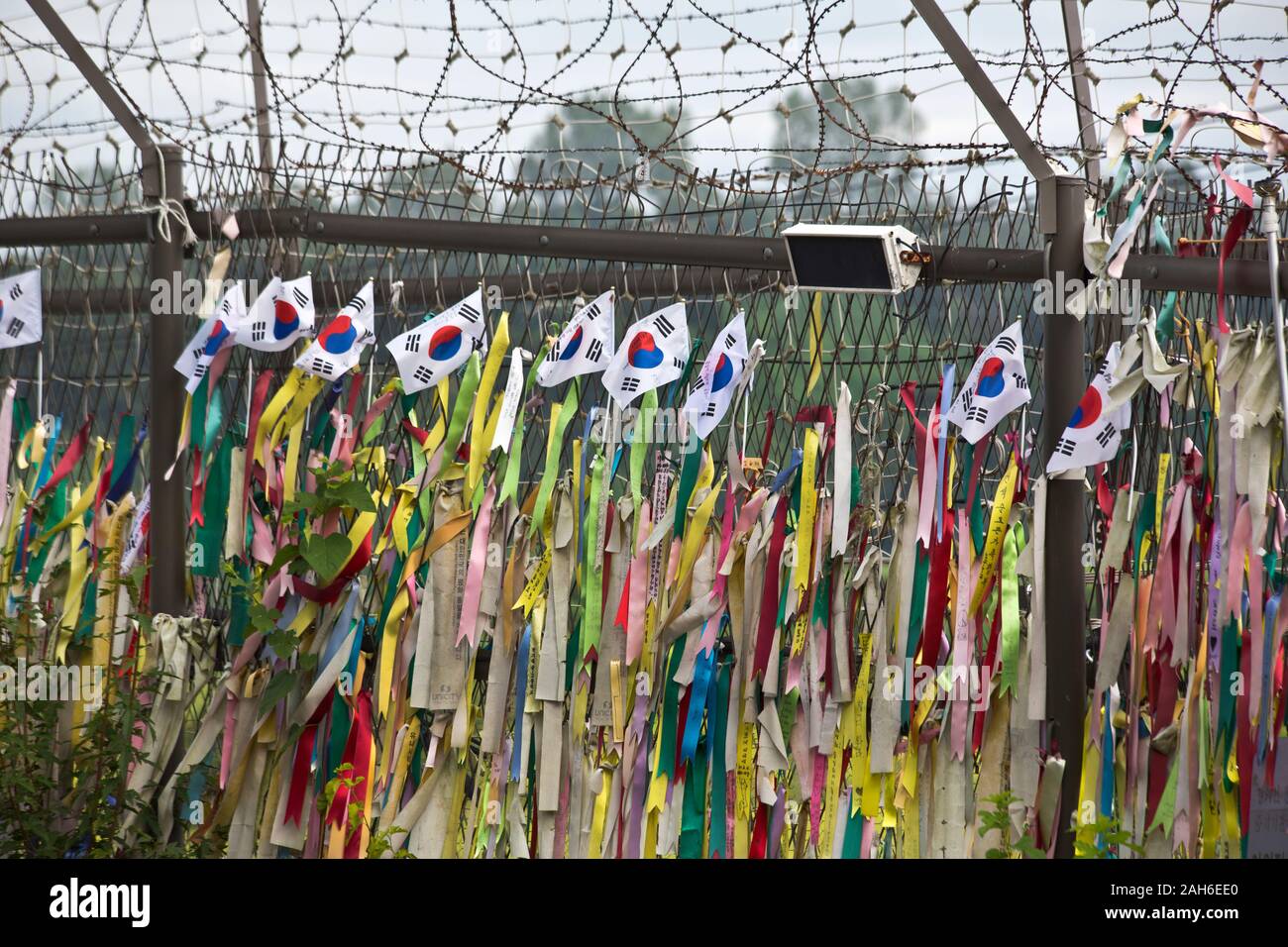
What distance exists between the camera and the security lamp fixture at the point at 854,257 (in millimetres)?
3441

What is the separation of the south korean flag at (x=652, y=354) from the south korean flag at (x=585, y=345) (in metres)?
0.05

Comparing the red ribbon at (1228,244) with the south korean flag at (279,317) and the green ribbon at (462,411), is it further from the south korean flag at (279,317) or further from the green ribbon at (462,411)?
the south korean flag at (279,317)

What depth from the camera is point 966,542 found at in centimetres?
351

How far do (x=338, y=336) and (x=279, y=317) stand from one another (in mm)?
172

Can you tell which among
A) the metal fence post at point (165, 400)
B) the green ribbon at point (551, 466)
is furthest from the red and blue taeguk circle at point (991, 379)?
the metal fence post at point (165, 400)

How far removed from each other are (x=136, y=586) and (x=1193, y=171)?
2.83m

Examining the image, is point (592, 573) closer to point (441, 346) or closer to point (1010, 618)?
point (441, 346)

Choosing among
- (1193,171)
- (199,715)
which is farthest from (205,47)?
(1193,171)

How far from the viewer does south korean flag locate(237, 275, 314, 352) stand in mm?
3930

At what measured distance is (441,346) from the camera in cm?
384

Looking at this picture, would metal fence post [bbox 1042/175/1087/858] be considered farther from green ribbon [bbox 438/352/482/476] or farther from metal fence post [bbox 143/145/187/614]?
metal fence post [bbox 143/145/187/614]

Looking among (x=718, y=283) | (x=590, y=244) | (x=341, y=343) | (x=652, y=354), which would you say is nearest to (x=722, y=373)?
(x=652, y=354)

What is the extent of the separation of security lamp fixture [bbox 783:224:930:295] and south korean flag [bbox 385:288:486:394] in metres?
0.80

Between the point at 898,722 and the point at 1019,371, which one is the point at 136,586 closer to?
the point at 898,722
